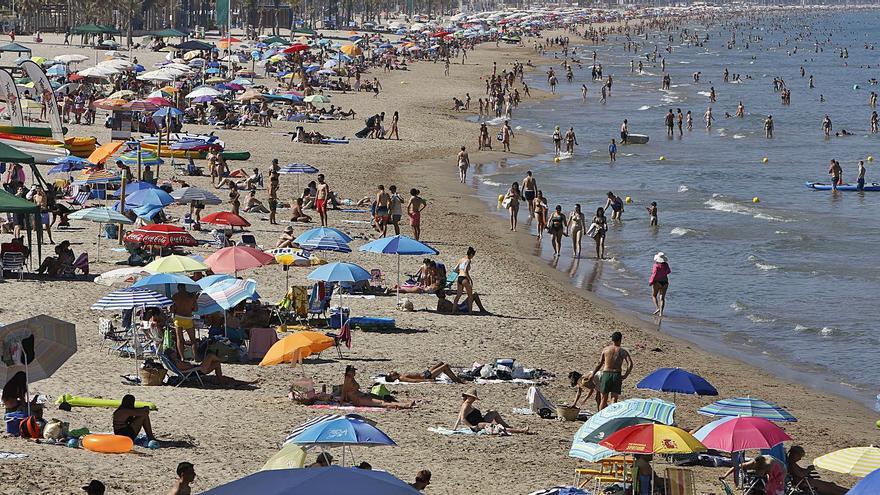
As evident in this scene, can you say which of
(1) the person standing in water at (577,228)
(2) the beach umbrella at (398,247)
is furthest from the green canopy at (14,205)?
(1) the person standing in water at (577,228)

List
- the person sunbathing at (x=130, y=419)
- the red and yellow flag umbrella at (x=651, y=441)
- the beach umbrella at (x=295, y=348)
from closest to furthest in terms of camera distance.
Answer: the red and yellow flag umbrella at (x=651, y=441)
the person sunbathing at (x=130, y=419)
the beach umbrella at (x=295, y=348)

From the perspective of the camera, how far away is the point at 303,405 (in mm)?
14547

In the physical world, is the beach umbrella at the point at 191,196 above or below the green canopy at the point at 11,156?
below

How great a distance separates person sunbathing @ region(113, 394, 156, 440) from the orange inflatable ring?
205mm

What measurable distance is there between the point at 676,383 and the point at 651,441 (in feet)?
9.65

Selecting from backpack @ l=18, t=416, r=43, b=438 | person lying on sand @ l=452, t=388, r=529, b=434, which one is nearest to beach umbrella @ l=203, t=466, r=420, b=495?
backpack @ l=18, t=416, r=43, b=438

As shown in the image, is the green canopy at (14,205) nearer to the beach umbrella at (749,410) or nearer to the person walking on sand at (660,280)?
the beach umbrella at (749,410)

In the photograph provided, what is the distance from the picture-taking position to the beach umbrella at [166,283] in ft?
51.9

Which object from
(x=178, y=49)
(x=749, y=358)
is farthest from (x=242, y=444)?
(x=178, y=49)

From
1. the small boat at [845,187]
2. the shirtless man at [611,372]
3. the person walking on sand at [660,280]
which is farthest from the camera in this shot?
the small boat at [845,187]

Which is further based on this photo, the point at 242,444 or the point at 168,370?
the point at 168,370

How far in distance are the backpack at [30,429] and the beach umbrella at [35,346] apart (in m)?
0.45

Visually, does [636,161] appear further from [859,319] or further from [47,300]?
[47,300]

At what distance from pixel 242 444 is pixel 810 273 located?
57.1 feet
